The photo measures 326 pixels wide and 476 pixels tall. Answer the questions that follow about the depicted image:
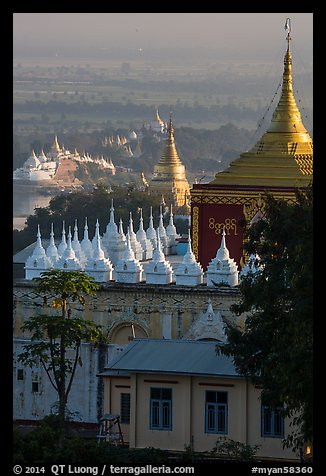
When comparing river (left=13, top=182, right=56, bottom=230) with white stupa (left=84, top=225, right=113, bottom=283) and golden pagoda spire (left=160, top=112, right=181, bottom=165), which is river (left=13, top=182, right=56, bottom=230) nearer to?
golden pagoda spire (left=160, top=112, right=181, bottom=165)

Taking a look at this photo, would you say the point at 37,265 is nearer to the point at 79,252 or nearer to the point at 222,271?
the point at 79,252

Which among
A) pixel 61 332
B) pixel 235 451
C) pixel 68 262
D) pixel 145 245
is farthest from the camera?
pixel 145 245

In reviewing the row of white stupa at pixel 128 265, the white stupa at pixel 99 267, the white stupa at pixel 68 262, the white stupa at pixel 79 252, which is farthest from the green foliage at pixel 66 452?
the white stupa at pixel 79 252

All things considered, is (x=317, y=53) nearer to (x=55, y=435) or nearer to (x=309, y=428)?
(x=309, y=428)

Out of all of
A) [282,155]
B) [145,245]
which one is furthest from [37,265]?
[282,155]

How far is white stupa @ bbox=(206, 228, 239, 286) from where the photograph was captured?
43250mm

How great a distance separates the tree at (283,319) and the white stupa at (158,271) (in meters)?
8.33

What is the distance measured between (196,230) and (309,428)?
741 inches

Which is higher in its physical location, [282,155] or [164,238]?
[282,155]

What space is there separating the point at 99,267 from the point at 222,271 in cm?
246

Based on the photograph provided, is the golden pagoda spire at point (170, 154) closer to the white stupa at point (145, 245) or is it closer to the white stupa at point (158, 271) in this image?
the white stupa at point (145, 245)

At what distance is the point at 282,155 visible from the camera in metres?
49.6

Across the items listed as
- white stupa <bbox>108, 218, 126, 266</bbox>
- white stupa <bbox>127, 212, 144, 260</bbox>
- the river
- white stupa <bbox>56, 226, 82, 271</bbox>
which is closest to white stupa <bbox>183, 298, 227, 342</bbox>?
white stupa <bbox>56, 226, 82, 271</bbox>

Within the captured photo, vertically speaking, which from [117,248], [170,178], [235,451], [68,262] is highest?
[170,178]
